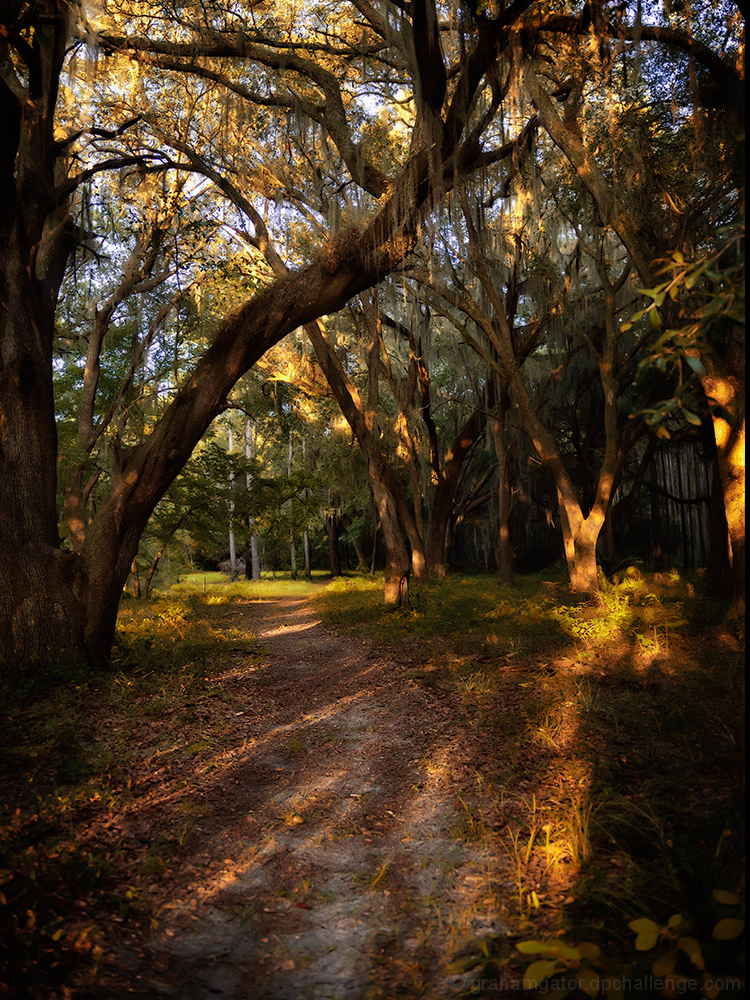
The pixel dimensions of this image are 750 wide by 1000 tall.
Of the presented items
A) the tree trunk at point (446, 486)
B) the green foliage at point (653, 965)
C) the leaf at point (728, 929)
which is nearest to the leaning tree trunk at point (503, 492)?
the tree trunk at point (446, 486)

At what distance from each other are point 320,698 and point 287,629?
17.6 feet

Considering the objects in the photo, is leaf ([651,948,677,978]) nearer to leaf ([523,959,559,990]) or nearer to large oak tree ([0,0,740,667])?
leaf ([523,959,559,990])

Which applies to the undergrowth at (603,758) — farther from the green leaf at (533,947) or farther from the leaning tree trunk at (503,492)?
the leaning tree trunk at (503,492)

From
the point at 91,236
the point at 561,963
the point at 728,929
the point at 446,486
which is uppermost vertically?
the point at 91,236

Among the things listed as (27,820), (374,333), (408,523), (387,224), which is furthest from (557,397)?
(27,820)

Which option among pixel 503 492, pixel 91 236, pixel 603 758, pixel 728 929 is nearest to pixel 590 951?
pixel 728 929

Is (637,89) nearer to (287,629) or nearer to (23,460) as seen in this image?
(23,460)

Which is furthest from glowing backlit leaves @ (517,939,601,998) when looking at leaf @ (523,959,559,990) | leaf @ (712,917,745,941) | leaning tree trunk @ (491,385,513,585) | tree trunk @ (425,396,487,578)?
tree trunk @ (425,396,487,578)

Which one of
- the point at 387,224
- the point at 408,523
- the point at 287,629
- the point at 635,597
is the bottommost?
the point at 287,629

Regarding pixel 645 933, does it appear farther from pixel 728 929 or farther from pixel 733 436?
pixel 733 436

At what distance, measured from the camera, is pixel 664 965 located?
6.27 feet

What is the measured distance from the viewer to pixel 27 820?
3.28 m

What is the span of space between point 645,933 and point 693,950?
0.54 feet

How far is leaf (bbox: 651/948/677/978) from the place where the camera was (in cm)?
190
